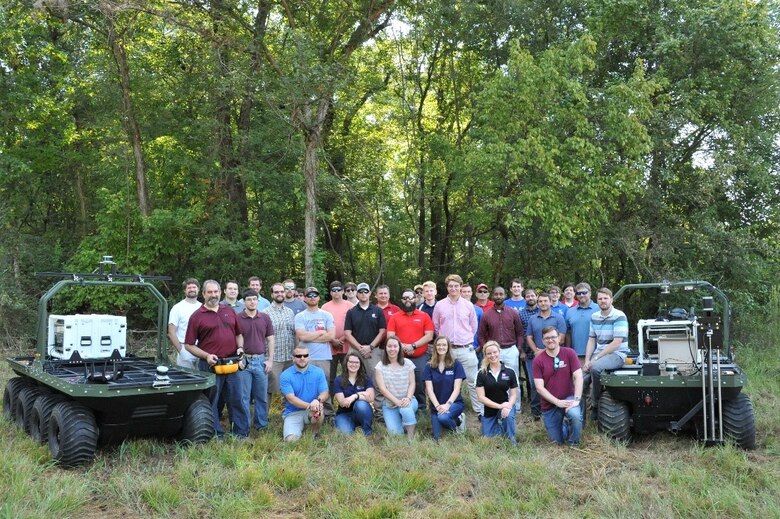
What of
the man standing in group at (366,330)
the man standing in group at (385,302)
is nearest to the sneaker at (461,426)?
the man standing in group at (366,330)

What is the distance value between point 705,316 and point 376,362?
3.71 m

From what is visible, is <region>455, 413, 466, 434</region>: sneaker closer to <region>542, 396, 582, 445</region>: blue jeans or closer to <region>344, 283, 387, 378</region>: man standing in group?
<region>542, 396, 582, 445</region>: blue jeans

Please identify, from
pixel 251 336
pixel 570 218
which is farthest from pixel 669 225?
pixel 251 336

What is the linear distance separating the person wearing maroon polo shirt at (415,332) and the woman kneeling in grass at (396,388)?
24.3 inches

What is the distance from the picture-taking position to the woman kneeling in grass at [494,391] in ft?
23.0

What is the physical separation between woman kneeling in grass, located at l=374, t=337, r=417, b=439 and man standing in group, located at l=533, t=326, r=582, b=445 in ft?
4.46

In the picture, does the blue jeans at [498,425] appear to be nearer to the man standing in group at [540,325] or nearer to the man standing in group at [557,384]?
the man standing in group at [557,384]

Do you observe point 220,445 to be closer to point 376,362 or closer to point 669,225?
point 376,362

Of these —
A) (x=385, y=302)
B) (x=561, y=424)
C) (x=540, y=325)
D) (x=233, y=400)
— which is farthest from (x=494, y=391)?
(x=233, y=400)

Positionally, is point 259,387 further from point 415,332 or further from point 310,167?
point 310,167

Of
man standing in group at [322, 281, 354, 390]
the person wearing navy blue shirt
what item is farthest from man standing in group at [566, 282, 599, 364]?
man standing in group at [322, 281, 354, 390]

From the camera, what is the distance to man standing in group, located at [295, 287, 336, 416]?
7.92 m

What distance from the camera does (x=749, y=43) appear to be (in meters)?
13.4

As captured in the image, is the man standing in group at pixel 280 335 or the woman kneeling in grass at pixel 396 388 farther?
the man standing in group at pixel 280 335
